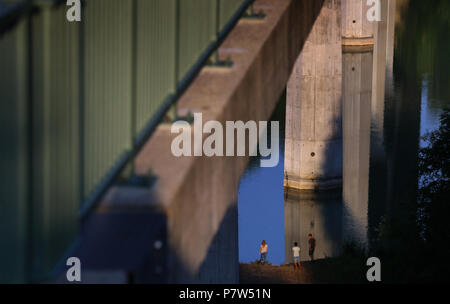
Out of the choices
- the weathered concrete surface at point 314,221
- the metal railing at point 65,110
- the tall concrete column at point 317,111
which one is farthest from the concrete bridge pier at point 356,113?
the metal railing at point 65,110

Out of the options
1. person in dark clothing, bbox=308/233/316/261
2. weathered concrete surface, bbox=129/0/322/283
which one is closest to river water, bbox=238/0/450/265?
person in dark clothing, bbox=308/233/316/261

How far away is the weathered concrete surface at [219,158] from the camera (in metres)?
7.79

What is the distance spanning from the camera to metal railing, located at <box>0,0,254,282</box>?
18.3 ft

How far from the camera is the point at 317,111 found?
109 ft

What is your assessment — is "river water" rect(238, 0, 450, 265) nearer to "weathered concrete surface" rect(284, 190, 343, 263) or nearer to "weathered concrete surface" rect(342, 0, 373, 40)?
"weathered concrete surface" rect(284, 190, 343, 263)

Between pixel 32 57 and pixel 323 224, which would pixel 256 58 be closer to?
pixel 32 57

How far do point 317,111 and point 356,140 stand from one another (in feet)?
18.1

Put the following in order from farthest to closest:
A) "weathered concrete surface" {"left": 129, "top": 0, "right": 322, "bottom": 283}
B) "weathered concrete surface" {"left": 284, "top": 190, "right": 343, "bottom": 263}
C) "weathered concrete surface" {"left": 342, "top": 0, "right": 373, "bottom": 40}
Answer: "weathered concrete surface" {"left": 342, "top": 0, "right": 373, "bottom": 40}, "weathered concrete surface" {"left": 284, "top": 190, "right": 343, "bottom": 263}, "weathered concrete surface" {"left": 129, "top": 0, "right": 322, "bottom": 283}

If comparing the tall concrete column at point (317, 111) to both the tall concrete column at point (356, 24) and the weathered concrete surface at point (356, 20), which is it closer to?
the weathered concrete surface at point (356, 20)

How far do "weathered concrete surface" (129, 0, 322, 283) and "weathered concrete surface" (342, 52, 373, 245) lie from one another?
522 inches

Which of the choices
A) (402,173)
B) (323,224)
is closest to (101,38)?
(323,224)

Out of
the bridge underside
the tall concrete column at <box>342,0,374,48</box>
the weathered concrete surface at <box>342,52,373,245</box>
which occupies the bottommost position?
the weathered concrete surface at <box>342,52,373,245</box>

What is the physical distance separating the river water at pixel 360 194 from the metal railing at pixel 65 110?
52.9 feet

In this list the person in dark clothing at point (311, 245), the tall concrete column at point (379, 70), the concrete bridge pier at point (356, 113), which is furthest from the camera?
the tall concrete column at point (379, 70)
